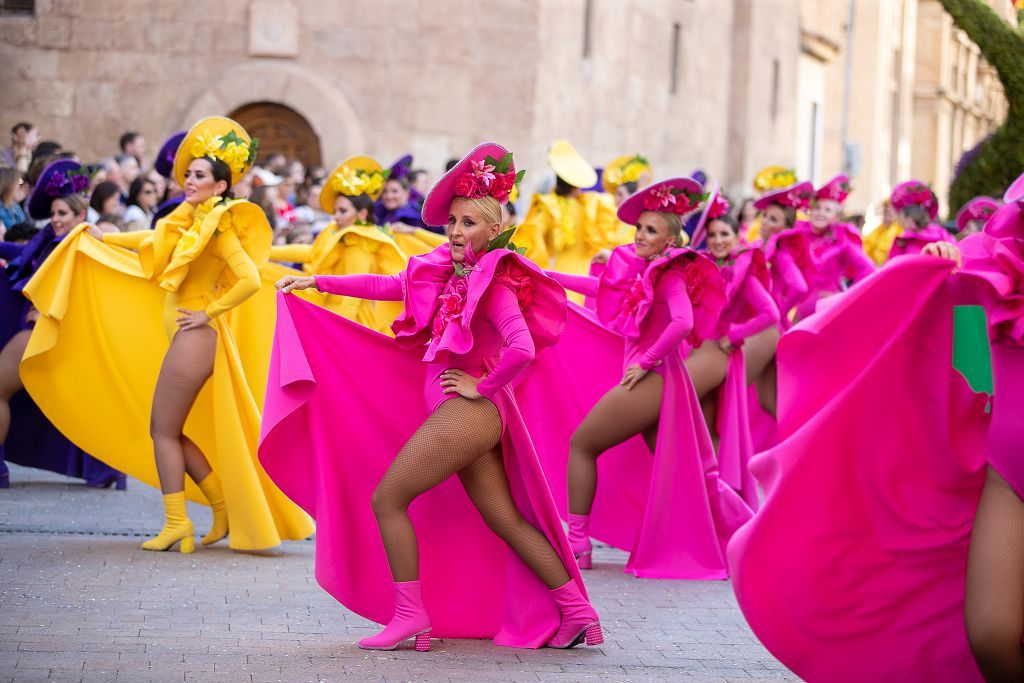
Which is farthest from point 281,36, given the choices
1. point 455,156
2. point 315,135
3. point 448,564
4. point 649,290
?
point 448,564

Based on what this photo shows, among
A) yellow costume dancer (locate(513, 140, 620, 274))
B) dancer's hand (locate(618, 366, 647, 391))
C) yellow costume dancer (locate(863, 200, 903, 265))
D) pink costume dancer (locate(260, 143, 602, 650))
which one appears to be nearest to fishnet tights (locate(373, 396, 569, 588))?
pink costume dancer (locate(260, 143, 602, 650))

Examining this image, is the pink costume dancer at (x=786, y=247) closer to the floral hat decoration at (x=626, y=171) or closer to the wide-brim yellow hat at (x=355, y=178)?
the floral hat decoration at (x=626, y=171)

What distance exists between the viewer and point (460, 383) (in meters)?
6.22

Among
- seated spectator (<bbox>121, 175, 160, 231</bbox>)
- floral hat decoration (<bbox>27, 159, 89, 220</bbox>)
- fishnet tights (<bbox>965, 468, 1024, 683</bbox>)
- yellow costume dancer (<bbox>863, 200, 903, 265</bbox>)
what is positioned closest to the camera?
fishnet tights (<bbox>965, 468, 1024, 683</bbox>)

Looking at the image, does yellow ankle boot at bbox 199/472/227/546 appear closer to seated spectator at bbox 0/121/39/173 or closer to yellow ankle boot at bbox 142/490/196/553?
yellow ankle boot at bbox 142/490/196/553

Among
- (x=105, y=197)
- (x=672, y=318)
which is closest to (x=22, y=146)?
(x=105, y=197)

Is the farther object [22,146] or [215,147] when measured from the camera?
[22,146]

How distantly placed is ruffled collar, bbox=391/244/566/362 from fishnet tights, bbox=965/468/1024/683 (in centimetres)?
196

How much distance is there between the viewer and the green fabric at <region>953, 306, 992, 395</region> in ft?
16.5

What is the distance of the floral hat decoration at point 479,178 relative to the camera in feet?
20.6

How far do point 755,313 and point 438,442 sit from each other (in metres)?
3.79

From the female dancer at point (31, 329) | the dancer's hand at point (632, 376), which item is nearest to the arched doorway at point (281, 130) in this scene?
the female dancer at point (31, 329)

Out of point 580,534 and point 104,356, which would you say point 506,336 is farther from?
point 104,356

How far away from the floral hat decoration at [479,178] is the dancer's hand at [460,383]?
2.20ft
